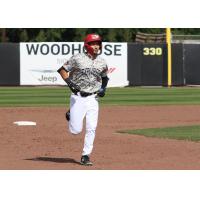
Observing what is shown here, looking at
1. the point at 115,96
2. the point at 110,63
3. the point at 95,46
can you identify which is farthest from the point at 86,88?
the point at 110,63

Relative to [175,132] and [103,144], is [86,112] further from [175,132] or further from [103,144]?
[175,132]

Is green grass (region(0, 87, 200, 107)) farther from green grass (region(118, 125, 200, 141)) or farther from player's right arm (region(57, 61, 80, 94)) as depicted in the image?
player's right arm (region(57, 61, 80, 94))

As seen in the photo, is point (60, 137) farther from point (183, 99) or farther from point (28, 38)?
point (28, 38)

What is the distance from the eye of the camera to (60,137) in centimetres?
1562

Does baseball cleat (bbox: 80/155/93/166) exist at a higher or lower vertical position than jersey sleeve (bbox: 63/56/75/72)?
lower

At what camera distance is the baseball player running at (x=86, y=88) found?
11.4 meters

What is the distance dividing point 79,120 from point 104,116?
9042 millimetres

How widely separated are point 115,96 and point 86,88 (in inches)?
664

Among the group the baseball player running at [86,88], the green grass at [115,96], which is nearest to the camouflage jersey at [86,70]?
the baseball player running at [86,88]

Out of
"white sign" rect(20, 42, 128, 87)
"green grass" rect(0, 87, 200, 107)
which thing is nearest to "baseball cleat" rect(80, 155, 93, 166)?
"green grass" rect(0, 87, 200, 107)

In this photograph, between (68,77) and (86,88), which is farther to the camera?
(68,77)

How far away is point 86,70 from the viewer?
11.4 meters

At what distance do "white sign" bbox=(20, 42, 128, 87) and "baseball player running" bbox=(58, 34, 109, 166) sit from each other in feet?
73.3

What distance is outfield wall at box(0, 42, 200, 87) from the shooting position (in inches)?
1331
